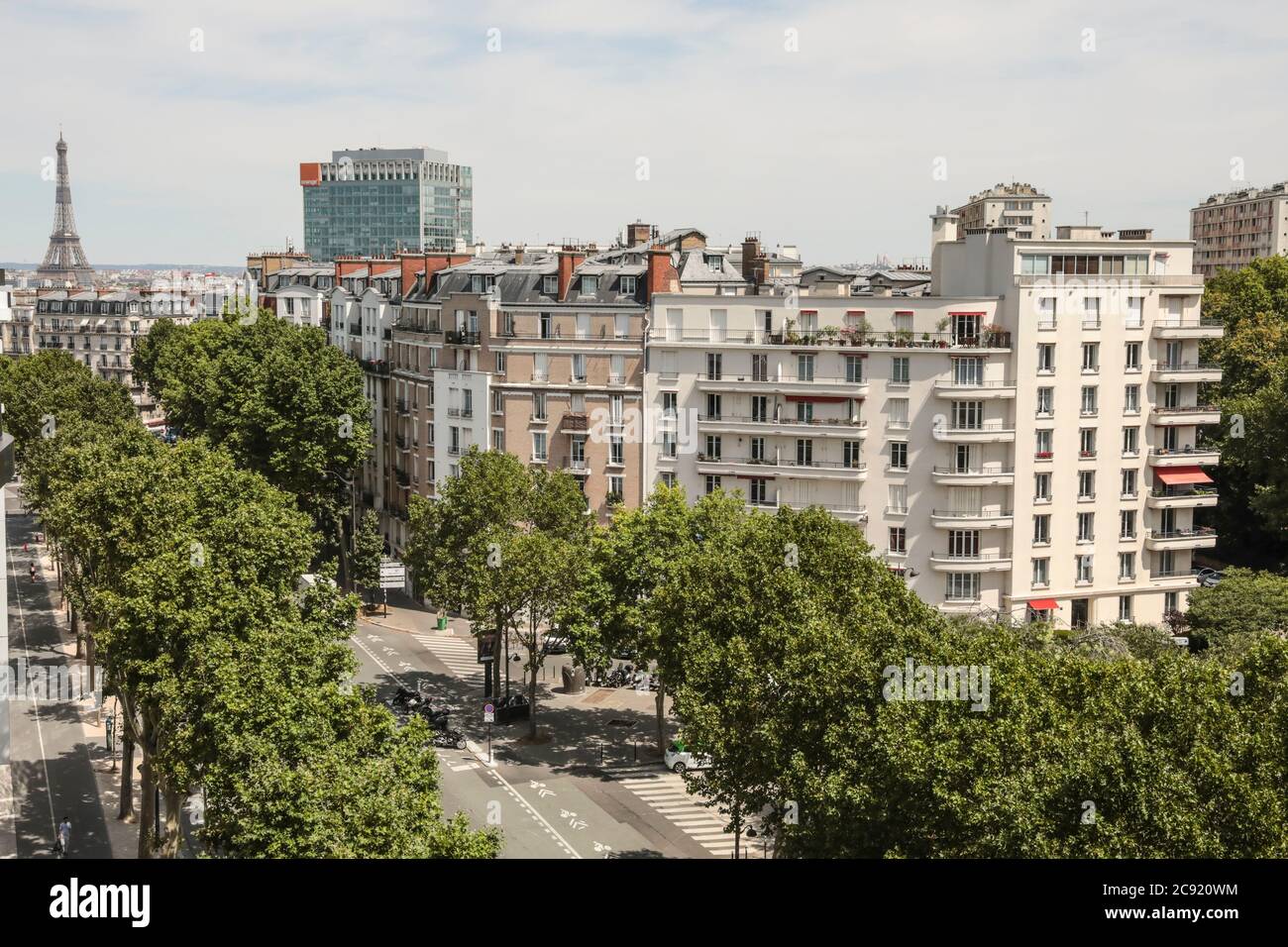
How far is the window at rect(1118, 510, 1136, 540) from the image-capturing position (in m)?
62.2

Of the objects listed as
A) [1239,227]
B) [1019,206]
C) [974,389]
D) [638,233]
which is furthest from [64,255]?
[1239,227]

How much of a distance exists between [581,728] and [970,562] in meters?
19.2

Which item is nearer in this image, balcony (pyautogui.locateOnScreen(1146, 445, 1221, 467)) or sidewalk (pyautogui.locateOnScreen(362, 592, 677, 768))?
sidewalk (pyautogui.locateOnScreen(362, 592, 677, 768))

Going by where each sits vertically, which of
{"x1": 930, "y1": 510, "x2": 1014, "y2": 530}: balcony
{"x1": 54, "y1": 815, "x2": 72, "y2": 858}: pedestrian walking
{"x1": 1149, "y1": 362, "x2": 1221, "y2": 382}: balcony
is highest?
{"x1": 1149, "y1": 362, "x2": 1221, "y2": 382}: balcony

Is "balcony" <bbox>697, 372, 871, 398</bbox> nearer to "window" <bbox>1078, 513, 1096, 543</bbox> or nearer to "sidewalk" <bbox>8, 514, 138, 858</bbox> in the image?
"window" <bbox>1078, 513, 1096, 543</bbox>

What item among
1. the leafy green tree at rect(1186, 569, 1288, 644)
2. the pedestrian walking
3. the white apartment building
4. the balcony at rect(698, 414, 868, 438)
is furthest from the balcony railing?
the pedestrian walking

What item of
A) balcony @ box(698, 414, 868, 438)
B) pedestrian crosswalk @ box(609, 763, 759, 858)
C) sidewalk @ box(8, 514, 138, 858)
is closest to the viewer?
sidewalk @ box(8, 514, 138, 858)

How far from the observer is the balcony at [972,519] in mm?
59594

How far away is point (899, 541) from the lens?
6091 centimetres

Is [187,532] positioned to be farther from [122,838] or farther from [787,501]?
[787,501]

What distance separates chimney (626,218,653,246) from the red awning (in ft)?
116
